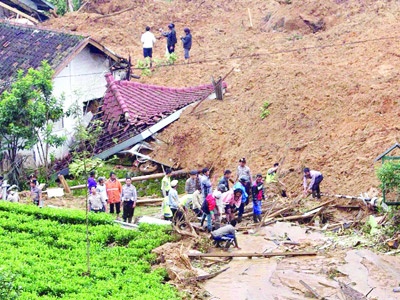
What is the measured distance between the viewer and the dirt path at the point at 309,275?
19328 millimetres

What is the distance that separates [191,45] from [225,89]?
5.52 meters

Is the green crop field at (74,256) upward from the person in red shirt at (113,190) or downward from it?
downward

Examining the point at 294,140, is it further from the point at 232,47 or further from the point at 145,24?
the point at 145,24

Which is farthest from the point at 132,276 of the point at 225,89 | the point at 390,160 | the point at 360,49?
the point at 360,49

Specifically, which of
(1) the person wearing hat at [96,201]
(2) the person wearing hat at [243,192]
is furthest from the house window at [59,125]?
(2) the person wearing hat at [243,192]

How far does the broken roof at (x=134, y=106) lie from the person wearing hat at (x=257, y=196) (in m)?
7.42

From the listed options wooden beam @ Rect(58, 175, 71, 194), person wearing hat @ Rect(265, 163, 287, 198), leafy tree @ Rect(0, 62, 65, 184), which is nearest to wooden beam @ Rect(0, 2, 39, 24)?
leafy tree @ Rect(0, 62, 65, 184)

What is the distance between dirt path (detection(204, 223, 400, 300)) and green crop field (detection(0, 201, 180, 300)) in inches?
57.6

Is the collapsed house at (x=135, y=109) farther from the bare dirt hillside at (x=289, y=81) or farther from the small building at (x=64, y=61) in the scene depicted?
the small building at (x=64, y=61)

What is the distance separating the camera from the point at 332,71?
30531 millimetres

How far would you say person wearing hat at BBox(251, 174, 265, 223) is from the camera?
23406 millimetres

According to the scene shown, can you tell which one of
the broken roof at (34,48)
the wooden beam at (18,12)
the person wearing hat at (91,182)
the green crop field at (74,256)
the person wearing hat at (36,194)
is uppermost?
the wooden beam at (18,12)

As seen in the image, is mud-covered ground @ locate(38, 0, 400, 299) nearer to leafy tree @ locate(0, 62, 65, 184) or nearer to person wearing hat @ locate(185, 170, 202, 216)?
person wearing hat @ locate(185, 170, 202, 216)

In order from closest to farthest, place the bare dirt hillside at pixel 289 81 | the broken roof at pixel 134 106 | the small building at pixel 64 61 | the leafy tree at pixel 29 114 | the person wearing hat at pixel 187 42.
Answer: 1. the bare dirt hillside at pixel 289 81
2. the leafy tree at pixel 29 114
3. the broken roof at pixel 134 106
4. the small building at pixel 64 61
5. the person wearing hat at pixel 187 42
